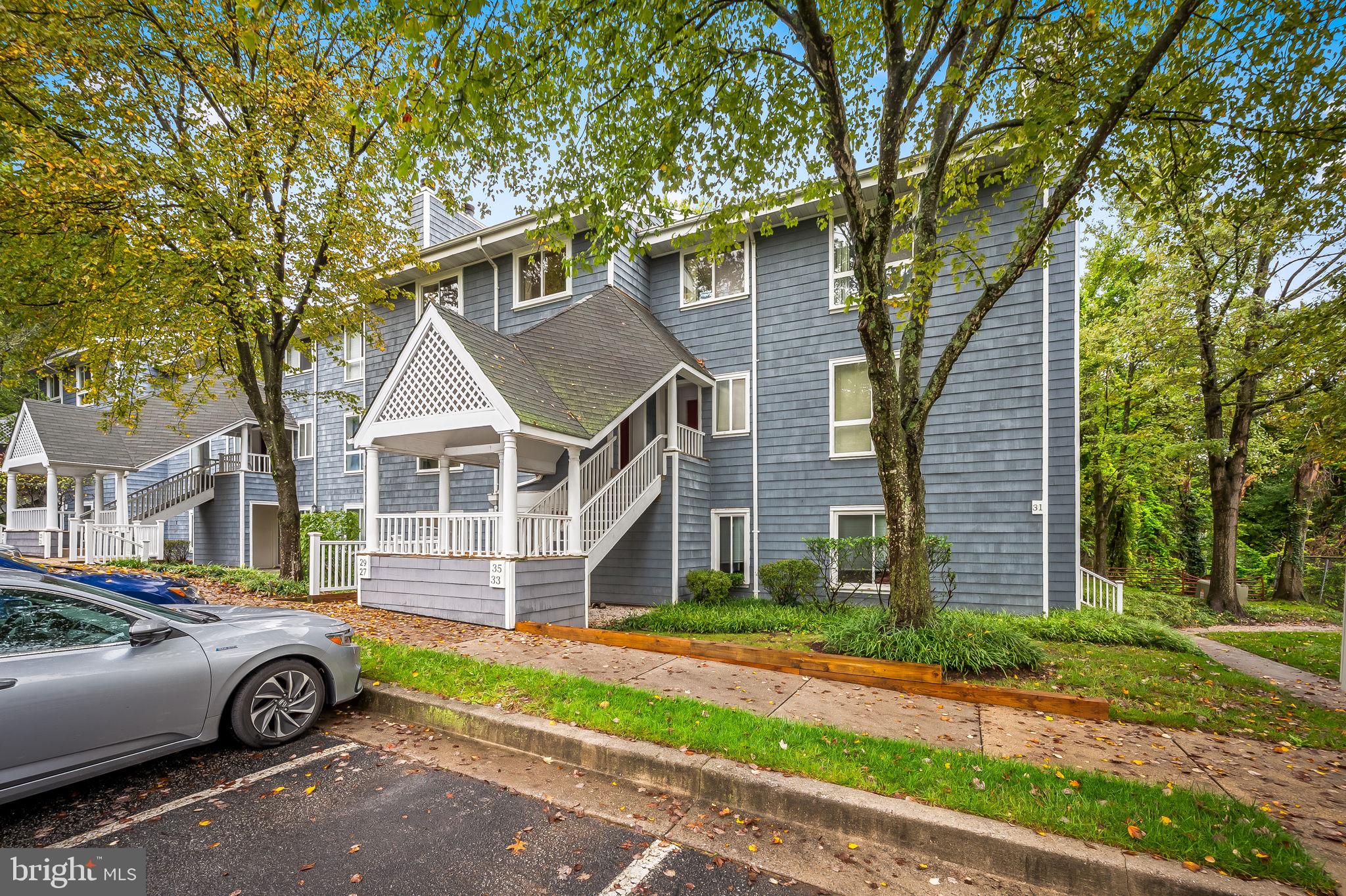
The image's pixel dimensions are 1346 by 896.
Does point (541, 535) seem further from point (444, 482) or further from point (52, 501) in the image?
point (52, 501)

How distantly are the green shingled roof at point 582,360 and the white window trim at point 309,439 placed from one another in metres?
11.9

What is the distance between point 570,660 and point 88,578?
199 inches

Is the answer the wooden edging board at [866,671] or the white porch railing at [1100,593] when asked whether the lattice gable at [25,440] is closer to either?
Result: the wooden edging board at [866,671]

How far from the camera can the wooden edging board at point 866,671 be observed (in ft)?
17.7

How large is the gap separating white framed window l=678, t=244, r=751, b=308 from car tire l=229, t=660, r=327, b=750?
36.3ft

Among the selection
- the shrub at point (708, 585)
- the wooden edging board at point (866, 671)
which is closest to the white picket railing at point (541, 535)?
the wooden edging board at point (866, 671)

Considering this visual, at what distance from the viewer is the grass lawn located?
8250 mm

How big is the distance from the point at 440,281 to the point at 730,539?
10874 millimetres

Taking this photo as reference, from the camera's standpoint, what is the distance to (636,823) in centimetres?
352

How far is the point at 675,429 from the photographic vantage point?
12336mm

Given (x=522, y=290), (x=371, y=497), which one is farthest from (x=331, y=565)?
(x=522, y=290)

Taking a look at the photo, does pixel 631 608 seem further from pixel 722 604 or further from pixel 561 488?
pixel 561 488

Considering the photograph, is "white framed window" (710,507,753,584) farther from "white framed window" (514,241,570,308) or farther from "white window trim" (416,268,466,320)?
"white window trim" (416,268,466,320)

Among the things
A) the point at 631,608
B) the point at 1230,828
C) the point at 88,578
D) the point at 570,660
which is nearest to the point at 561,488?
the point at 631,608
